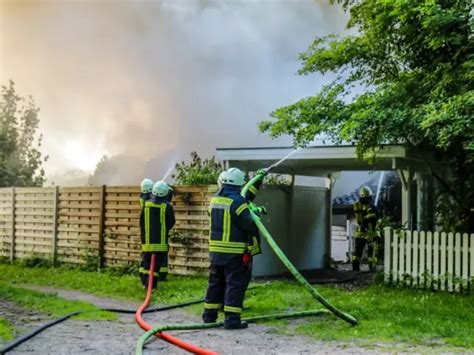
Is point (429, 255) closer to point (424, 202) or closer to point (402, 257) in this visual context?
point (402, 257)

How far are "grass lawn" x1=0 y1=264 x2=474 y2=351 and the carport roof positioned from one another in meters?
2.32

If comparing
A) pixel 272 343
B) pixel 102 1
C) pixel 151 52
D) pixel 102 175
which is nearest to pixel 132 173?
pixel 102 175

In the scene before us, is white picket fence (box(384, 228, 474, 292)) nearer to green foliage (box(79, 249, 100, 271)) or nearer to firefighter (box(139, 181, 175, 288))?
firefighter (box(139, 181, 175, 288))

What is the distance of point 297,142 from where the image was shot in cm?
978

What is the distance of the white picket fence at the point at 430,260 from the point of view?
29.5 ft

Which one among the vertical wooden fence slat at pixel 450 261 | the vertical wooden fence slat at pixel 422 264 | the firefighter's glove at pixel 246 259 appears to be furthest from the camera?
the vertical wooden fence slat at pixel 422 264

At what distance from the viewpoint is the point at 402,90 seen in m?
9.03

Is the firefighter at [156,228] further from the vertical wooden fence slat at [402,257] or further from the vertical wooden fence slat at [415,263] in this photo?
the vertical wooden fence slat at [415,263]

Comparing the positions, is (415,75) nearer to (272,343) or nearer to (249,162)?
(249,162)

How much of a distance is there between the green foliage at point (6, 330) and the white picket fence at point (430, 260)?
19.7ft

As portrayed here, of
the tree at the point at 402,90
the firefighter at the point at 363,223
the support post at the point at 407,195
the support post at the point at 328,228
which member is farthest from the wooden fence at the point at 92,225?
the support post at the point at 328,228

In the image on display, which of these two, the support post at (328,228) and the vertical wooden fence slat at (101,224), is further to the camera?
the support post at (328,228)

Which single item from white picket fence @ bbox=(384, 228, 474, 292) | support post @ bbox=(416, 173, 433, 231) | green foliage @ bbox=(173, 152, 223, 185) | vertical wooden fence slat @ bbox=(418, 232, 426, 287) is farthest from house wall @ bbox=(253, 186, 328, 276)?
vertical wooden fence slat @ bbox=(418, 232, 426, 287)

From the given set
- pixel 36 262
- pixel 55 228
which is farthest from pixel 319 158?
pixel 36 262
